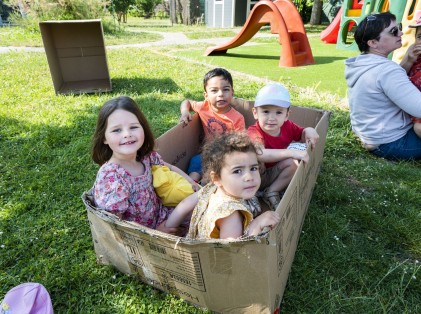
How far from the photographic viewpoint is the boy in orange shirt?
275cm

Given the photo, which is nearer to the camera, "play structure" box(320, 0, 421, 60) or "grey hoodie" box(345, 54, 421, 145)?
"grey hoodie" box(345, 54, 421, 145)

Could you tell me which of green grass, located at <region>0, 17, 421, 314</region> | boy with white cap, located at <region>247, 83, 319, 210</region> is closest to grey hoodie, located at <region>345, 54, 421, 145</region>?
green grass, located at <region>0, 17, 421, 314</region>

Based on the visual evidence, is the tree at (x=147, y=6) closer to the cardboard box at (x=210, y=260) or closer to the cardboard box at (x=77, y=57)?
the cardboard box at (x=77, y=57)

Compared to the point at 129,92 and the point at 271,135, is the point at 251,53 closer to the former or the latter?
the point at 129,92

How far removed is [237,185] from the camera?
60.5 inches

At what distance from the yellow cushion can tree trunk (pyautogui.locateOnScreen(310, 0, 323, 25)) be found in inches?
762

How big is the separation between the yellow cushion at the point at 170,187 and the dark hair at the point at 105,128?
6.1 inches

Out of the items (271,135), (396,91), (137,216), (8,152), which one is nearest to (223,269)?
(137,216)

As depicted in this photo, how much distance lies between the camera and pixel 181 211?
1.97 metres

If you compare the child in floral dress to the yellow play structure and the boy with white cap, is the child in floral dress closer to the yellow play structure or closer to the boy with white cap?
the boy with white cap

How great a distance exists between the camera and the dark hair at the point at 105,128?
5.99 feet

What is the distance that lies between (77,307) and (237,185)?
3.55ft

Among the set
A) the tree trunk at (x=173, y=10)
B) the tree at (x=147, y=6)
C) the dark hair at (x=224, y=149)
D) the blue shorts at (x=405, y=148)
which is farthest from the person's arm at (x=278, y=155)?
the tree at (x=147, y=6)

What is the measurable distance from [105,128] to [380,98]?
98.8 inches
